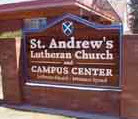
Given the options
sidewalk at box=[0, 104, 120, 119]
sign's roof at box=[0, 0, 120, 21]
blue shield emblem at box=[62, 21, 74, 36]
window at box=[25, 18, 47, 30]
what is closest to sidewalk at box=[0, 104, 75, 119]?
sidewalk at box=[0, 104, 120, 119]

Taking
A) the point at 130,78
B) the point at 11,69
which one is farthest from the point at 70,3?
the point at 130,78

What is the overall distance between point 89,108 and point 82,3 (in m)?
8.83

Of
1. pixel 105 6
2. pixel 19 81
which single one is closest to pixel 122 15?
pixel 105 6

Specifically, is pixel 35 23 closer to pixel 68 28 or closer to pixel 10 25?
pixel 10 25

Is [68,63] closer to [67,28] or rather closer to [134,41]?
[67,28]

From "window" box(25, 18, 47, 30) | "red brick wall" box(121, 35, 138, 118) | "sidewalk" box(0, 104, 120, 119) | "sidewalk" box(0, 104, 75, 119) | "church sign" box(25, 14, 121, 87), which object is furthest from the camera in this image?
"window" box(25, 18, 47, 30)

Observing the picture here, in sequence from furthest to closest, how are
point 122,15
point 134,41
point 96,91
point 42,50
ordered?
point 122,15, point 42,50, point 96,91, point 134,41

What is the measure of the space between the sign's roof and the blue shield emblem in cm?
777

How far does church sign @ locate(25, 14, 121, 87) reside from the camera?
8008mm

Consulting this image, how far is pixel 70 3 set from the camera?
53.2ft

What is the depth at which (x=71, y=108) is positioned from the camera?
8.58 metres

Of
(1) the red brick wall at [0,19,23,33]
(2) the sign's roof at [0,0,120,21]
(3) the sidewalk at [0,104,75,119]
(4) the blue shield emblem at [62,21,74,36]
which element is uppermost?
(2) the sign's roof at [0,0,120,21]

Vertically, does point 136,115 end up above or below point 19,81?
below

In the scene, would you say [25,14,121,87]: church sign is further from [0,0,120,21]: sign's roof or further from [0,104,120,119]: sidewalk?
[0,0,120,21]: sign's roof
